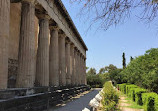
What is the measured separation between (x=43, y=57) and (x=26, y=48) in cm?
334

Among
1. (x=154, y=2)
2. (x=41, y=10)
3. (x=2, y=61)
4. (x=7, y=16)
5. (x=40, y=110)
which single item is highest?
(x=41, y=10)

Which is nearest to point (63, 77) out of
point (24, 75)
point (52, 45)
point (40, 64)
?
point (52, 45)

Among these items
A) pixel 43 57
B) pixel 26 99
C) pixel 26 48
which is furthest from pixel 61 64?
pixel 26 99

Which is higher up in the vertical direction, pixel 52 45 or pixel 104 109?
pixel 52 45

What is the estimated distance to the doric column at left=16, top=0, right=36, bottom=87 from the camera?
1047 centimetres

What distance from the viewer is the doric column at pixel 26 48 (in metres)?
10.5

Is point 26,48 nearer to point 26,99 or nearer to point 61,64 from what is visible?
point 26,99

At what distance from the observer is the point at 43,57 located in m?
14.1

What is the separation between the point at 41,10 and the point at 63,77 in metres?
9.26

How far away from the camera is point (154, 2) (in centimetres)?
404

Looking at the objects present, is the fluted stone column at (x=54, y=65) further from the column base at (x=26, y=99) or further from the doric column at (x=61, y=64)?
the doric column at (x=61, y=64)

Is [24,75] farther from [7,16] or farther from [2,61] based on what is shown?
[7,16]

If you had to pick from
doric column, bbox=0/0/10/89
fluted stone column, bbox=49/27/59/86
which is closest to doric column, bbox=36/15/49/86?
fluted stone column, bbox=49/27/59/86

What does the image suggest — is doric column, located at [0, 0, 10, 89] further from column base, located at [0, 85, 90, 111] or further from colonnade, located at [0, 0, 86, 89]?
column base, located at [0, 85, 90, 111]
